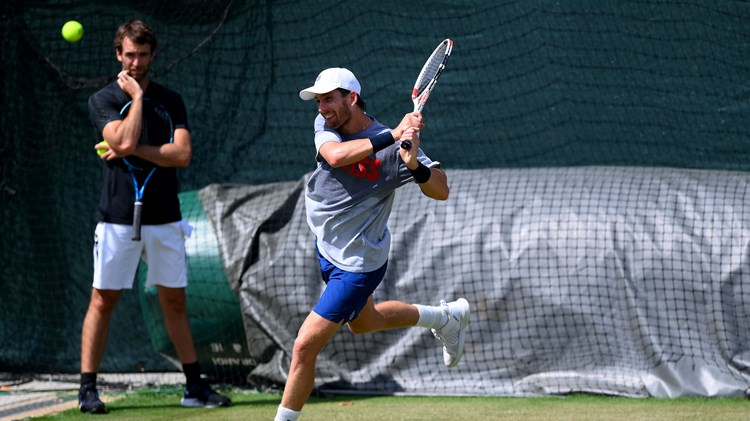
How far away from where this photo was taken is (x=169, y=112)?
5.91 metres

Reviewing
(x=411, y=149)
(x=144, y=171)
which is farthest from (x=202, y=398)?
(x=411, y=149)

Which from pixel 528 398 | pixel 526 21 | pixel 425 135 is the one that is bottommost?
pixel 528 398

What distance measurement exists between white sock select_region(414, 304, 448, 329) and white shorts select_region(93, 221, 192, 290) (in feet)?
4.70

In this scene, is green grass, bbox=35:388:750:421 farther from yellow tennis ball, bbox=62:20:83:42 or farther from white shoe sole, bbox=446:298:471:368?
yellow tennis ball, bbox=62:20:83:42

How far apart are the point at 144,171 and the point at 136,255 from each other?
1.43 feet

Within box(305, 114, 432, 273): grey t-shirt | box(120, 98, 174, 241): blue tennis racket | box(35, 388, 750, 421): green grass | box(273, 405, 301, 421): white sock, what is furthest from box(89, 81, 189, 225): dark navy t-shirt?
box(273, 405, 301, 421): white sock

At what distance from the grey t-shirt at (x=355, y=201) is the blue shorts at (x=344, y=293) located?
0.03 meters

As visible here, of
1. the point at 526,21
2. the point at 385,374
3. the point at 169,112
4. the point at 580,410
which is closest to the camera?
the point at 580,410

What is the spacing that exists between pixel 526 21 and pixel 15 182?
3.54 m

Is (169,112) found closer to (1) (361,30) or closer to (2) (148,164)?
(2) (148,164)

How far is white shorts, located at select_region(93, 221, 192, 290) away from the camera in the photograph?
227 inches

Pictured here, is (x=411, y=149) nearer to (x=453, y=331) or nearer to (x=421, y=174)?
(x=421, y=174)

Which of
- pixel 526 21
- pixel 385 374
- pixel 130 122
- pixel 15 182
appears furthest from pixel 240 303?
pixel 526 21

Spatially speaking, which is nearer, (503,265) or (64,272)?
(503,265)
